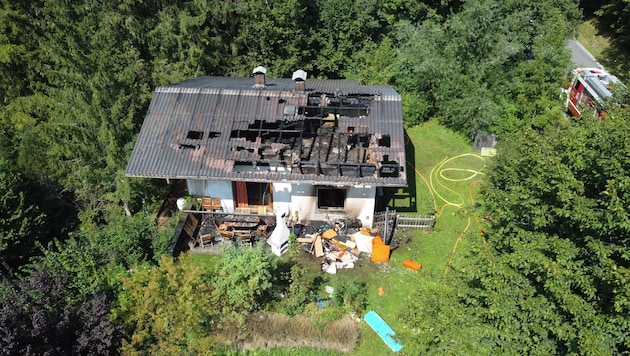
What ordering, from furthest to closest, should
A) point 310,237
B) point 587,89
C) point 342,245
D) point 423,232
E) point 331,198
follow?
1. point 587,89
2. point 423,232
3. point 331,198
4. point 310,237
5. point 342,245

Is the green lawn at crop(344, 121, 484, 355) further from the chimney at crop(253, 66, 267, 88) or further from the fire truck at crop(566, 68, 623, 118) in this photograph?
the chimney at crop(253, 66, 267, 88)

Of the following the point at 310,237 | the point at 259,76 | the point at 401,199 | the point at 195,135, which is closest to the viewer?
the point at 310,237

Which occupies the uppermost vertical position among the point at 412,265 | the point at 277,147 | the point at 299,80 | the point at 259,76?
the point at 299,80

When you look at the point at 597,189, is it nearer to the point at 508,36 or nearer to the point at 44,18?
the point at 508,36

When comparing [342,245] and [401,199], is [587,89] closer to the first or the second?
[401,199]

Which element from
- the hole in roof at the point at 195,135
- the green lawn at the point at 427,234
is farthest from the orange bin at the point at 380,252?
the hole in roof at the point at 195,135

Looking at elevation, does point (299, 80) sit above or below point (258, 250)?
above

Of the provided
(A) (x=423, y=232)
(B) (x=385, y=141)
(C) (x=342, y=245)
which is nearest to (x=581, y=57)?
(B) (x=385, y=141)
